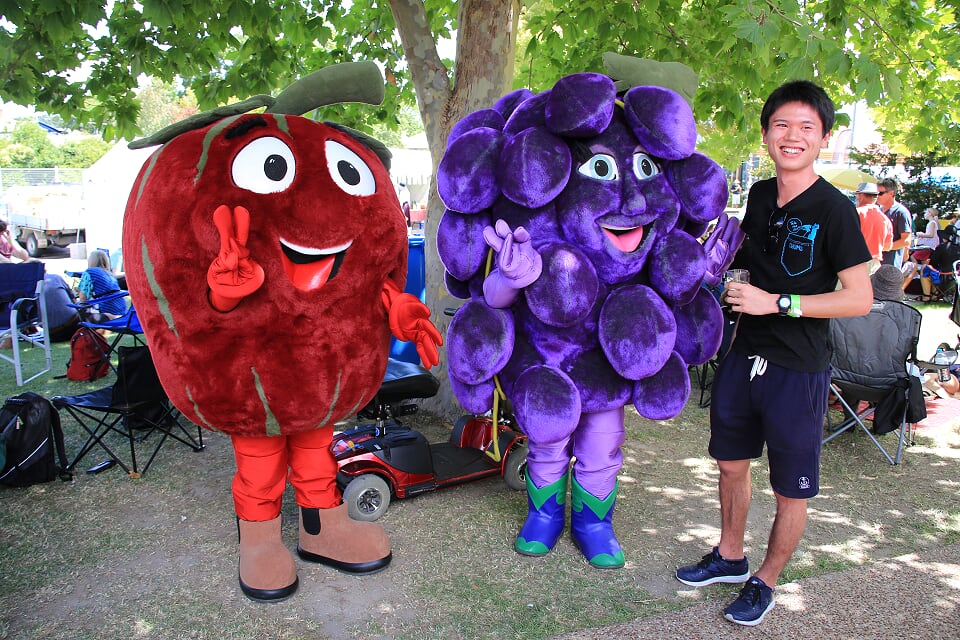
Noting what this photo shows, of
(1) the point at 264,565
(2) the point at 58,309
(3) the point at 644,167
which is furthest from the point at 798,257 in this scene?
(2) the point at 58,309

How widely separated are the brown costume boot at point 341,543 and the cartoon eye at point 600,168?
197cm

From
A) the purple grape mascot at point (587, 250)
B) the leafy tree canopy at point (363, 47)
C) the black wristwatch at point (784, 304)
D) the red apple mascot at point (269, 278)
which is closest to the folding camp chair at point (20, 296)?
the leafy tree canopy at point (363, 47)

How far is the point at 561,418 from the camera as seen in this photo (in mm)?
3227

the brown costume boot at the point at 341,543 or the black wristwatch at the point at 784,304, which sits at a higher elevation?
the black wristwatch at the point at 784,304

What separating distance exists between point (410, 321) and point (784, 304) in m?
1.52

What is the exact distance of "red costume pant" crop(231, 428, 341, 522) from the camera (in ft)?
10.3

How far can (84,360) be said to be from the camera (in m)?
6.96

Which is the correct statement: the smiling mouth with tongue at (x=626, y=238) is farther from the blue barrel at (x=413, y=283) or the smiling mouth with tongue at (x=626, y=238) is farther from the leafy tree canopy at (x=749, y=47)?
the blue barrel at (x=413, y=283)

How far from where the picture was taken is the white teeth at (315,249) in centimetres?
280

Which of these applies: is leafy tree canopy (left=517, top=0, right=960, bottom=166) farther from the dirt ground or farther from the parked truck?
the parked truck

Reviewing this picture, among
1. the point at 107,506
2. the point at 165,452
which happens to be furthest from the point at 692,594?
the point at 165,452

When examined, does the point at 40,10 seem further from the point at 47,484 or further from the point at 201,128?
the point at 47,484

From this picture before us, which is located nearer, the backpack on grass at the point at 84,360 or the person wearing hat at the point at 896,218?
the backpack on grass at the point at 84,360

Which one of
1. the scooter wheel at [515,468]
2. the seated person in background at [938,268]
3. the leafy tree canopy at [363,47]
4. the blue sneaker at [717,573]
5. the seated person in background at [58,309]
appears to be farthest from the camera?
the seated person in background at [938,268]
